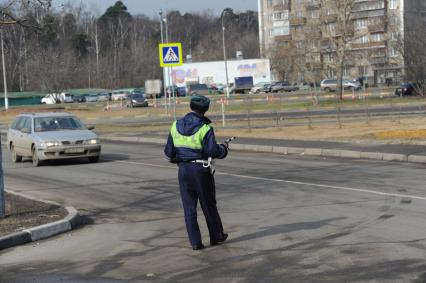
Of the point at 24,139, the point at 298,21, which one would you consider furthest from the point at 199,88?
the point at 24,139

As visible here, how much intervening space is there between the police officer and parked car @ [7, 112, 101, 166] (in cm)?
1102

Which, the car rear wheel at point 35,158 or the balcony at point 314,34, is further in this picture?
the balcony at point 314,34

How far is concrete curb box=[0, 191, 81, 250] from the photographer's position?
8.52m

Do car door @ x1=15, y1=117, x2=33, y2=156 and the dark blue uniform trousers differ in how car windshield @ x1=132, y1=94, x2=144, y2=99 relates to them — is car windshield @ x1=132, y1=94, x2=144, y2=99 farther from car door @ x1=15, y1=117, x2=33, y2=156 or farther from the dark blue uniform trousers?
the dark blue uniform trousers

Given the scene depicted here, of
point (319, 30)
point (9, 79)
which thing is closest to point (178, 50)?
point (319, 30)

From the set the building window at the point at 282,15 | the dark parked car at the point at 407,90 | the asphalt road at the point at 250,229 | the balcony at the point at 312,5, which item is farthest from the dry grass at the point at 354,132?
the building window at the point at 282,15

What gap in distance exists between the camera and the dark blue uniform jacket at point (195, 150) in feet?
25.1

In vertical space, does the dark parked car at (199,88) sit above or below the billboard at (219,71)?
below

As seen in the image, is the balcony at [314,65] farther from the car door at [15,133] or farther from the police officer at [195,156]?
the police officer at [195,156]

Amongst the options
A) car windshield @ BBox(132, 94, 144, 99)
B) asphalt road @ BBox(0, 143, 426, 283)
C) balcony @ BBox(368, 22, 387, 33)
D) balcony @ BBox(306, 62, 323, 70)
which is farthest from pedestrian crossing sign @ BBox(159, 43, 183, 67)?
car windshield @ BBox(132, 94, 144, 99)

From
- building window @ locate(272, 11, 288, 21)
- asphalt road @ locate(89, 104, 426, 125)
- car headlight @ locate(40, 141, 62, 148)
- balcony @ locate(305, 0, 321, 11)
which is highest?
building window @ locate(272, 11, 288, 21)

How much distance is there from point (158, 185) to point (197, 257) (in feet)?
20.9

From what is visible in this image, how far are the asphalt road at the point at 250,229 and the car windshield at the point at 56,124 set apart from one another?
137 inches

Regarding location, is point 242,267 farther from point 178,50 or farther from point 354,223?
point 178,50
